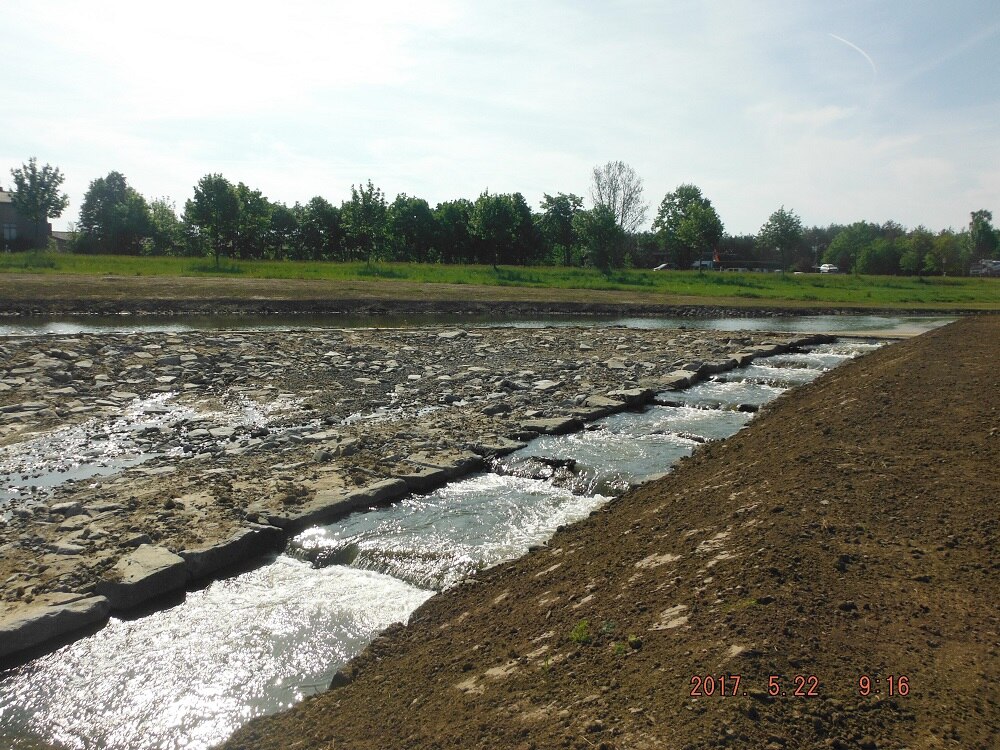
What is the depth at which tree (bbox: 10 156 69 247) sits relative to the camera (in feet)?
177

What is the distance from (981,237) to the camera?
105875mm

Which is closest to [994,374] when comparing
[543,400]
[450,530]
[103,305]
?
[543,400]

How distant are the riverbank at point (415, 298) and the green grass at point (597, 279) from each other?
35 centimetres

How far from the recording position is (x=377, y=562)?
667cm

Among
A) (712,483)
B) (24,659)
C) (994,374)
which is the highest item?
(994,374)

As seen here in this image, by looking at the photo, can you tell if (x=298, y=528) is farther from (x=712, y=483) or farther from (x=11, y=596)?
(x=712, y=483)

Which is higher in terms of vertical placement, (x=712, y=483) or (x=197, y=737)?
(x=712, y=483)

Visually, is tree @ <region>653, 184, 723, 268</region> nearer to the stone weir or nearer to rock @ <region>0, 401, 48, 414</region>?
the stone weir

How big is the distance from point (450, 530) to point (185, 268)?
48.6 m

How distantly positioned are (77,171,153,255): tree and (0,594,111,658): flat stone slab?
8277cm

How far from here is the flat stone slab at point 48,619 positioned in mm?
5148

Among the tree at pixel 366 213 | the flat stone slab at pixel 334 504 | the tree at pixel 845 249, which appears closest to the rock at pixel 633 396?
the flat stone slab at pixel 334 504

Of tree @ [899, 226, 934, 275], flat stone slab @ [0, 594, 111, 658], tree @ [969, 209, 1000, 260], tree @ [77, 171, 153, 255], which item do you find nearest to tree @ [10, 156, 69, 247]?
tree @ [77, 171, 153, 255]
